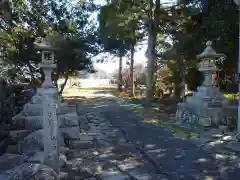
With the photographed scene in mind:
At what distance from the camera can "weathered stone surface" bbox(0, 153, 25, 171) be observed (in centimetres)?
430

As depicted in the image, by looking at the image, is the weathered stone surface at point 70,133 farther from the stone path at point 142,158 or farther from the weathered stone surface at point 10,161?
the weathered stone surface at point 10,161

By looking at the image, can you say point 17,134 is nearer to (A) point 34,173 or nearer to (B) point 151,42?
(A) point 34,173

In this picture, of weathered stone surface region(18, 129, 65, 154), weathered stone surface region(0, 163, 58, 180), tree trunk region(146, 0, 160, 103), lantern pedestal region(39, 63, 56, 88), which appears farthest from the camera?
tree trunk region(146, 0, 160, 103)

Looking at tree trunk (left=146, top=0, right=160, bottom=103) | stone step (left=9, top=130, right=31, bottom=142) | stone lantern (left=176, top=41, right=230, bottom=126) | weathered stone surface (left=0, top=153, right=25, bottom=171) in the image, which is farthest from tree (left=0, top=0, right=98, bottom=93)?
weathered stone surface (left=0, top=153, right=25, bottom=171)

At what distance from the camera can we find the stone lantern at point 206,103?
25.3 ft

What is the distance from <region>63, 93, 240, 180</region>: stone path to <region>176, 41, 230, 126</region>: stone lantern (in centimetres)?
151

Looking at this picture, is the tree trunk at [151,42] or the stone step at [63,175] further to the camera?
the tree trunk at [151,42]

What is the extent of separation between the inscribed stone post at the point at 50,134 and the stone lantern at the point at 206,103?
5.09 m

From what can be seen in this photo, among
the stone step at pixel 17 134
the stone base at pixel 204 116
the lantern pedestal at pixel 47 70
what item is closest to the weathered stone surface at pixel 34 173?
the stone step at pixel 17 134

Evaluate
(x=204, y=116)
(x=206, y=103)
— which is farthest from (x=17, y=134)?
(x=206, y=103)

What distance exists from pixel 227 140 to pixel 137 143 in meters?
2.06

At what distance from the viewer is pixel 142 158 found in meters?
4.86

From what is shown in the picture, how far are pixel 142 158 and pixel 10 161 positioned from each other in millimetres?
2323

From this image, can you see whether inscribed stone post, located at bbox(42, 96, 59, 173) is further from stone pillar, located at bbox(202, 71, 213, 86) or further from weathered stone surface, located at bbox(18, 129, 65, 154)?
stone pillar, located at bbox(202, 71, 213, 86)
